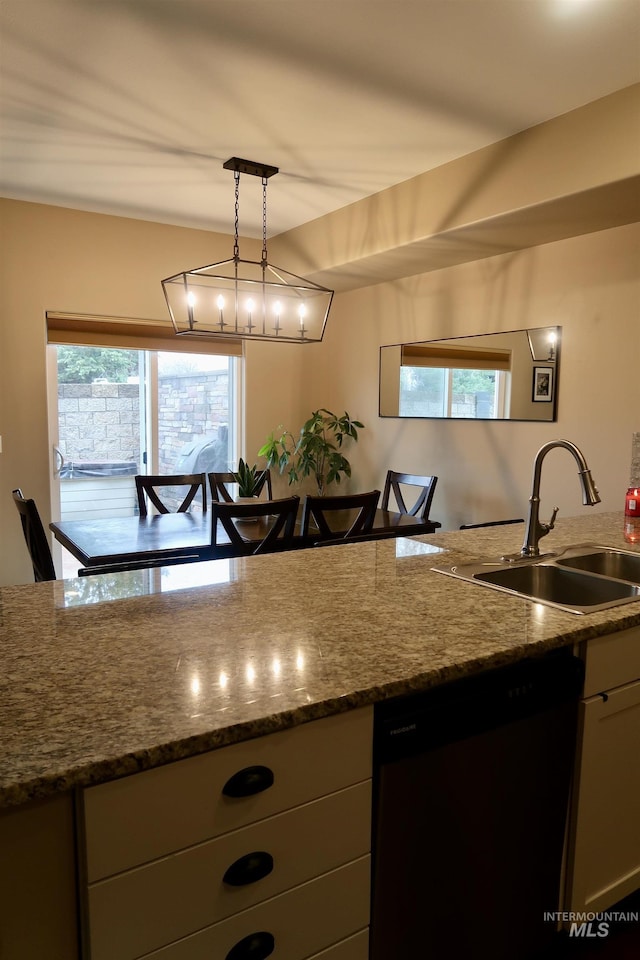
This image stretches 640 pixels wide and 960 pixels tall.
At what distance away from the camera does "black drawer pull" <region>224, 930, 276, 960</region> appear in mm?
1069

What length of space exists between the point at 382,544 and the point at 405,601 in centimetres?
70

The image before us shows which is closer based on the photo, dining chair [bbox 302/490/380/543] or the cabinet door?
the cabinet door

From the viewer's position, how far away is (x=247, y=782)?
1043 millimetres

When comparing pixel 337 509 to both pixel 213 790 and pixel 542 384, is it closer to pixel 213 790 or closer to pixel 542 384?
pixel 542 384

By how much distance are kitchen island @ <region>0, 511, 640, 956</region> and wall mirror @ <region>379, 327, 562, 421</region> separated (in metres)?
1.88

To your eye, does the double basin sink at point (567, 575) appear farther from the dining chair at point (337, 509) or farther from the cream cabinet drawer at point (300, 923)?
the dining chair at point (337, 509)

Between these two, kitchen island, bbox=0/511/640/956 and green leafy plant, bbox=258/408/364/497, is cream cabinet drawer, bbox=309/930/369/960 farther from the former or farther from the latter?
green leafy plant, bbox=258/408/364/497

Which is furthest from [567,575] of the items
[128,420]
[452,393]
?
[128,420]

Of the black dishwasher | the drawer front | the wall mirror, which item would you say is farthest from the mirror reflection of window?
the black dishwasher

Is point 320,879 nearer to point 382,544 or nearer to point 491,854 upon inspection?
point 491,854

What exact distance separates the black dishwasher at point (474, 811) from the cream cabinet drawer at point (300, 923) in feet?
0.17

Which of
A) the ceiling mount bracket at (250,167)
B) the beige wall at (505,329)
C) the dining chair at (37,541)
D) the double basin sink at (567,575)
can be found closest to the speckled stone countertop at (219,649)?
the double basin sink at (567,575)

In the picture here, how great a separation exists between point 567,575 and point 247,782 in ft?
4.47

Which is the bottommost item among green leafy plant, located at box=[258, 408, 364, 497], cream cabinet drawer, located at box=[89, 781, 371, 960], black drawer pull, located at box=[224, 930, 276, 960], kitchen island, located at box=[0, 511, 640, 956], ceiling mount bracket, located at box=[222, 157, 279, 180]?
black drawer pull, located at box=[224, 930, 276, 960]
